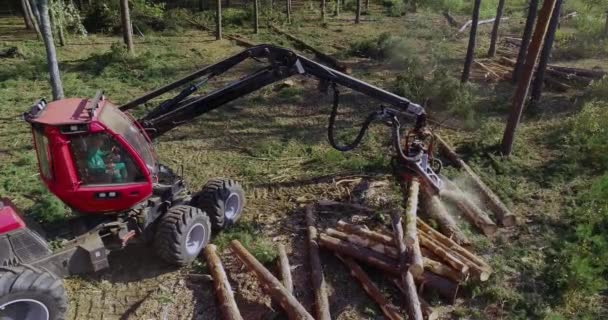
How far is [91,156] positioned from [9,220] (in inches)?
49.3

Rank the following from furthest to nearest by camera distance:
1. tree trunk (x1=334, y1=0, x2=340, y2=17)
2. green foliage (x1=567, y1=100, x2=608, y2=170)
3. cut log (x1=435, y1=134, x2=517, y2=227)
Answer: tree trunk (x1=334, y1=0, x2=340, y2=17) → green foliage (x1=567, y1=100, x2=608, y2=170) → cut log (x1=435, y1=134, x2=517, y2=227)

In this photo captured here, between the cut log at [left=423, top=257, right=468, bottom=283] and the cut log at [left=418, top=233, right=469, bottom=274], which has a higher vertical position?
the cut log at [left=418, top=233, right=469, bottom=274]

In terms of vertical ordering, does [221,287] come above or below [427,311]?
above

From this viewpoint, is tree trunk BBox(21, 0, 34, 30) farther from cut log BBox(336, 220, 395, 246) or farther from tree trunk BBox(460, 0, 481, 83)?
cut log BBox(336, 220, 395, 246)

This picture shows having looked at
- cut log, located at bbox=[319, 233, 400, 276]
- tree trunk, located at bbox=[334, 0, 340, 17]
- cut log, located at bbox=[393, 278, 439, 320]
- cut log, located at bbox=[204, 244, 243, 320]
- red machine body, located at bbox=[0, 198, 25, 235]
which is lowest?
cut log, located at bbox=[393, 278, 439, 320]

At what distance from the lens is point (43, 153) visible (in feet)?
22.1

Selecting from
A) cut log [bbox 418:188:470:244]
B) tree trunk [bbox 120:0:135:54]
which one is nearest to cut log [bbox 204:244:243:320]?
cut log [bbox 418:188:470:244]

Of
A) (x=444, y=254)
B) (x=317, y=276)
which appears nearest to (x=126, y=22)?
(x=317, y=276)

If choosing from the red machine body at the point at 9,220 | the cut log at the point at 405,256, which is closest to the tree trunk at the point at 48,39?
the red machine body at the point at 9,220

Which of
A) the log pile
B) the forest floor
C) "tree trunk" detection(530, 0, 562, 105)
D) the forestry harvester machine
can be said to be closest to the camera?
the forestry harvester machine

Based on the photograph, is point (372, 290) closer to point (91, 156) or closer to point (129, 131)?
point (129, 131)

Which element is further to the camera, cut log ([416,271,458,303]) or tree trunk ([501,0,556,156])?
tree trunk ([501,0,556,156])

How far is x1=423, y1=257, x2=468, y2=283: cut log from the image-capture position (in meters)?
7.41

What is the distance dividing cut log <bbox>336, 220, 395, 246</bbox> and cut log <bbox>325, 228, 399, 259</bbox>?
2.8 inches
